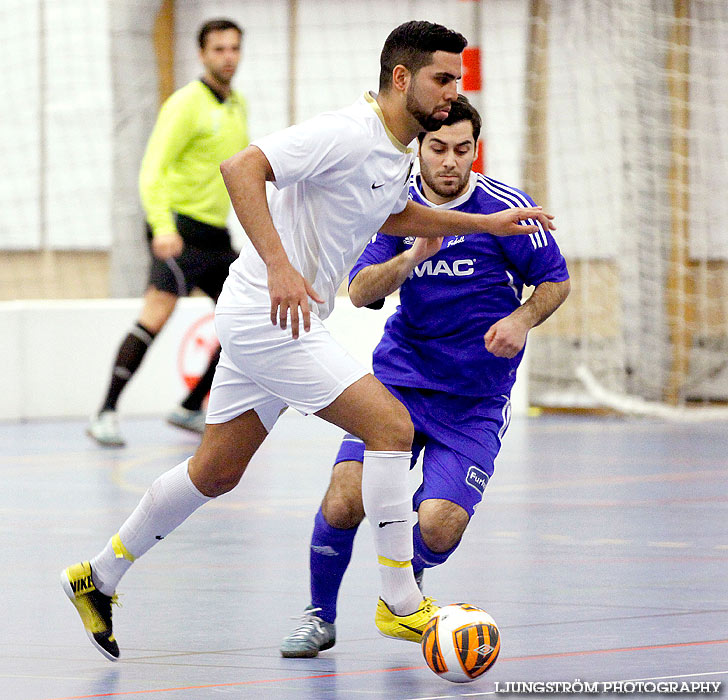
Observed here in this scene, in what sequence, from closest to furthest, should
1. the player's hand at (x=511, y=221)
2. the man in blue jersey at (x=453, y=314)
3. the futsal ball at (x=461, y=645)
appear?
the futsal ball at (x=461, y=645) → the player's hand at (x=511, y=221) → the man in blue jersey at (x=453, y=314)

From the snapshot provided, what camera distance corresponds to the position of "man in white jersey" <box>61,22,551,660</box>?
426cm

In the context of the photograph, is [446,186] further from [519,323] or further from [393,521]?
[393,521]

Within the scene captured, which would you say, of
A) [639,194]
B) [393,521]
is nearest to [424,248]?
[393,521]

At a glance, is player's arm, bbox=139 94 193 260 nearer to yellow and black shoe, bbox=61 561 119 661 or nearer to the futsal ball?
yellow and black shoe, bbox=61 561 119 661

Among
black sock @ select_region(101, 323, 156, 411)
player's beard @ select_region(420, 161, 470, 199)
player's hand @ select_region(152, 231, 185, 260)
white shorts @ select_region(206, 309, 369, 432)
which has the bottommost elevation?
black sock @ select_region(101, 323, 156, 411)

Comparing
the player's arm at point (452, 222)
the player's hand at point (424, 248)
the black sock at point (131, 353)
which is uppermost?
the player's arm at point (452, 222)

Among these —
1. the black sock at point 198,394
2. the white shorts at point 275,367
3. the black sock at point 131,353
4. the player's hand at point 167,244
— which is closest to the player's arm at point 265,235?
the white shorts at point 275,367

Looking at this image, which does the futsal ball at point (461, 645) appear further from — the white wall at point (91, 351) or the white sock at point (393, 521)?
the white wall at point (91, 351)

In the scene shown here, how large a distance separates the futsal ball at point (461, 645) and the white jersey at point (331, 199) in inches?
35.7

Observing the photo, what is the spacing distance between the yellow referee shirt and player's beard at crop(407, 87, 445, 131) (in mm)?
5174

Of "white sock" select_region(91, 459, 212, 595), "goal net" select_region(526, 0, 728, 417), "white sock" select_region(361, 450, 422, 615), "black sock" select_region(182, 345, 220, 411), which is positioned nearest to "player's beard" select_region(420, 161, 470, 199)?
"white sock" select_region(361, 450, 422, 615)

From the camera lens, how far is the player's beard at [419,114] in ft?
14.5

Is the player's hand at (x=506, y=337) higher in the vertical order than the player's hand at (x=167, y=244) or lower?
higher

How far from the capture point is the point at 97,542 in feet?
21.1
